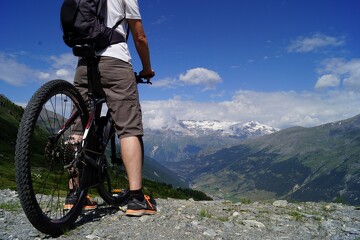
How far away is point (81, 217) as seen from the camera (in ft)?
21.9

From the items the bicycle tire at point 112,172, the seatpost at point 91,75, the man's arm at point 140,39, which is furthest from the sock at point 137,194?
the man's arm at point 140,39

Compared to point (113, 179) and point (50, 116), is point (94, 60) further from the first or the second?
point (113, 179)

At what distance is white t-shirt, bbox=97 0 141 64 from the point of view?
621 centimetres

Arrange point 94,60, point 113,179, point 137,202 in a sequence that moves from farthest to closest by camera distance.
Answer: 1. point 113,179
2. point 137,202
3. point 94,60

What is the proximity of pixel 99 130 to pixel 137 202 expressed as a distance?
65.3 inches

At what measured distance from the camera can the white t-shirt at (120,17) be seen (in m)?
6.21

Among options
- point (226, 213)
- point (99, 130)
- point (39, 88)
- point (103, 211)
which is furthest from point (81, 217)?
point (226, 213)

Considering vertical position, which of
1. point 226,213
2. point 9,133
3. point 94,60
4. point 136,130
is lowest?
point 226,213

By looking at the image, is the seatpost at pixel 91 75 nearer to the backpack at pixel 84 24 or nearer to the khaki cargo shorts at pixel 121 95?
the khaki cargo shorts at pixel 121 95

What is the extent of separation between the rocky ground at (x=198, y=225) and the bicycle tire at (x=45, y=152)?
0.48 m

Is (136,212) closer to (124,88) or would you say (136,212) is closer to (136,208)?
(136,208)

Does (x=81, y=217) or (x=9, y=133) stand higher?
(x=9, y=133)

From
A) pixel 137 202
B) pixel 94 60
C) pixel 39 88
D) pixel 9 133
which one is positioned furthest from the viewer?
pixel 9 133

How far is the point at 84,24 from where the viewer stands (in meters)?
5.66
